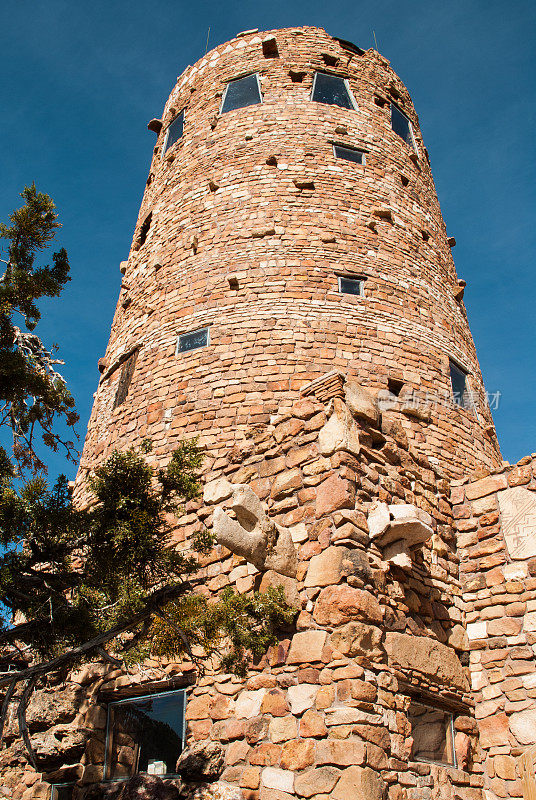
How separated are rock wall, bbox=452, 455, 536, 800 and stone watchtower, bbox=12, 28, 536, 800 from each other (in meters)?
0.07

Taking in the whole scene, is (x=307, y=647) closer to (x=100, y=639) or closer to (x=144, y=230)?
(x=100, y=639)

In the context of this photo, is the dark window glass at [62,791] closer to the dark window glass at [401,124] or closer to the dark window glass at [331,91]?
the dark window glass at [331,91]

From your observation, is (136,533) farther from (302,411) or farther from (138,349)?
(138,349)

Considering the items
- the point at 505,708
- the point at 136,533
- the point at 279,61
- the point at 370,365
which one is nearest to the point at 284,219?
the point at 370,365

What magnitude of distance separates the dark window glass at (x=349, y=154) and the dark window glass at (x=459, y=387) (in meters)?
3.68

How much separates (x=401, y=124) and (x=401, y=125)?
3cm

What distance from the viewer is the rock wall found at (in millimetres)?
5406

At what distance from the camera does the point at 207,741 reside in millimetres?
5336

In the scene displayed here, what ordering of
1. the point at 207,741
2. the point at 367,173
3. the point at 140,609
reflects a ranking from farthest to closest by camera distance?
1. the point at 367,173
2. the point at 207,741
3. the point at 140,609

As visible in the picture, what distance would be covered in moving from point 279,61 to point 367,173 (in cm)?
293

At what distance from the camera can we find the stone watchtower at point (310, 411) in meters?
4.71

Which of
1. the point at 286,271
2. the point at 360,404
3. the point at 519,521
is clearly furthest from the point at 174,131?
the point at 519,521

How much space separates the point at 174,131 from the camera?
41.5 feet

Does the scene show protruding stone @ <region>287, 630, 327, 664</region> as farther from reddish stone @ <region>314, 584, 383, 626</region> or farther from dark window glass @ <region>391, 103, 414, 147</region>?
dark window glass @ <region>391, 103, 414, 147</region>
